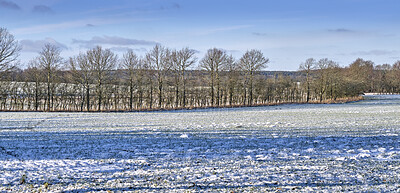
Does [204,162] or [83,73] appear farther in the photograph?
[83,73]

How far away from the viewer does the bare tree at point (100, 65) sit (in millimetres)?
53031

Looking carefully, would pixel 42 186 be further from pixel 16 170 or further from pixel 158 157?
pixel 158 157

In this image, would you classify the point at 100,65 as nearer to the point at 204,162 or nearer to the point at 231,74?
the point at 231,74

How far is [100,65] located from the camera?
53438mm

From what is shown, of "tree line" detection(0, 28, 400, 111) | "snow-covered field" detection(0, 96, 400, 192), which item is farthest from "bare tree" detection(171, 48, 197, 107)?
"snow-covered field" detection(0, 96, 400, 192)

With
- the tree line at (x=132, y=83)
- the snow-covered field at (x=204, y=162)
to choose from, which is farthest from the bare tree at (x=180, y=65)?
the snow-covered field at (x=204, y=162)

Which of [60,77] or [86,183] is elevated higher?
[60,77]

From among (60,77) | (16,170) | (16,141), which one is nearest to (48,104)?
(60,77)

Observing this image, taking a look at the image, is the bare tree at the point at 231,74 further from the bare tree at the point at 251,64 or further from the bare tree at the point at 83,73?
the bare tree at the point at 83,73

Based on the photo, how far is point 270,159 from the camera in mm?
11812

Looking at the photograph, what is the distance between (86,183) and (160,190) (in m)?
2.43

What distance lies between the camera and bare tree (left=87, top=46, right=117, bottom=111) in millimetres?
53031

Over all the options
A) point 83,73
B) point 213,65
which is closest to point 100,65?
point 83,73

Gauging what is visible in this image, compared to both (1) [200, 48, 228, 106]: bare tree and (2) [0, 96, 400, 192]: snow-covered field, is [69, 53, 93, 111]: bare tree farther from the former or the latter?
(2) [0, 96, 400, 192]: snow-covered field
